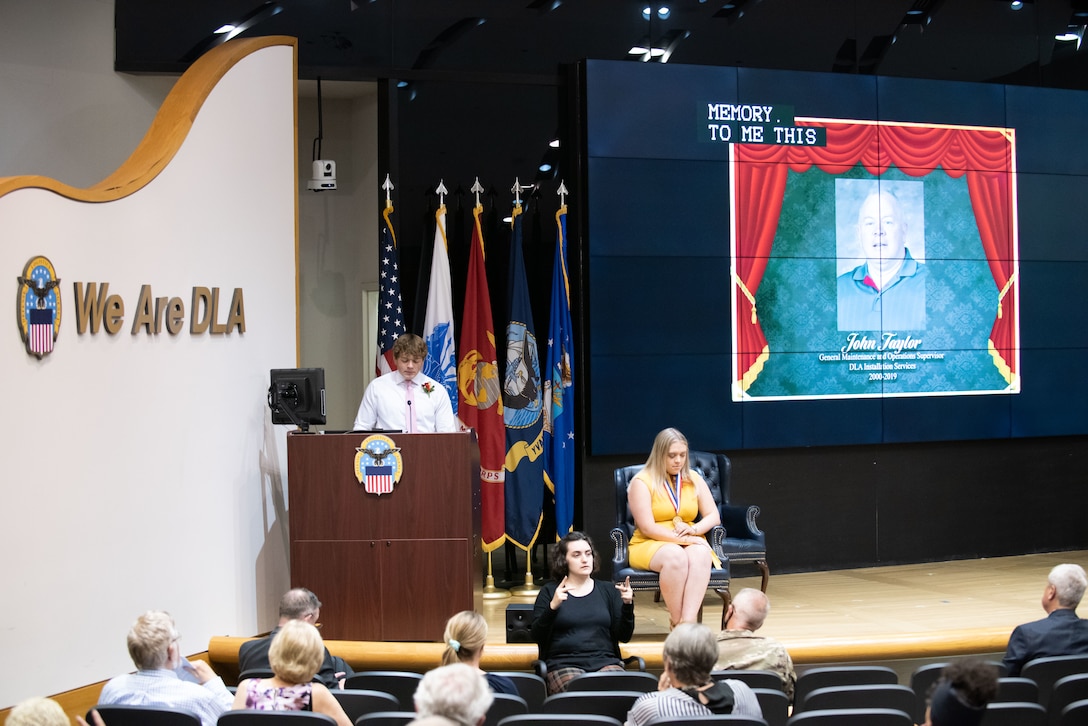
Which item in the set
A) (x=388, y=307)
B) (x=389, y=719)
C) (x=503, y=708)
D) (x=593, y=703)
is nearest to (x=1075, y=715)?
(x=593, y=703)

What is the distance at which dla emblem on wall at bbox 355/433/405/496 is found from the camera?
5.66 m

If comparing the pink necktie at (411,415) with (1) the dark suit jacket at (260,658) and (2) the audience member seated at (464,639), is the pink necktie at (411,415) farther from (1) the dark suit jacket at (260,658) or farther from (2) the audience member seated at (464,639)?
(2) the audience member seated at (464,639)

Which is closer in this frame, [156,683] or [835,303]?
[156,683]

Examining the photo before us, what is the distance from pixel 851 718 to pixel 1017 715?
20.4 inches

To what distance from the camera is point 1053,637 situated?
14.0ft

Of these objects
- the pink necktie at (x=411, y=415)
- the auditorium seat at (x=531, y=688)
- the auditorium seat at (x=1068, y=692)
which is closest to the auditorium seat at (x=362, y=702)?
the auditorium seat at (x=531, y=688)

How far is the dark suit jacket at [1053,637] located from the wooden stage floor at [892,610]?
56.0 inches

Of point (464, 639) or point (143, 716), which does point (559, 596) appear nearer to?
point (464, 639)

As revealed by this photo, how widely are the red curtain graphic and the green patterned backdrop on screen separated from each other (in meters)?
0.06

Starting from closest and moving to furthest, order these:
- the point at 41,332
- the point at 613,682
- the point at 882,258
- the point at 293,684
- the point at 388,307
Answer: the point at 293,684 < the point at 613,682 < the point at 41,332 < the point at 388,307 < the point at 882,258

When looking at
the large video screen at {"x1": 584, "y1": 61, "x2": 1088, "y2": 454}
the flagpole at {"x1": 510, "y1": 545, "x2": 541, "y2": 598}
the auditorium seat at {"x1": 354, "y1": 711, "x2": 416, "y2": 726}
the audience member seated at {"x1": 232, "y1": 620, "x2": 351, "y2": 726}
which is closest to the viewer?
the auditorium seat at {"x1": 354, "y1": 711, "x2": 416, "y2": 726}

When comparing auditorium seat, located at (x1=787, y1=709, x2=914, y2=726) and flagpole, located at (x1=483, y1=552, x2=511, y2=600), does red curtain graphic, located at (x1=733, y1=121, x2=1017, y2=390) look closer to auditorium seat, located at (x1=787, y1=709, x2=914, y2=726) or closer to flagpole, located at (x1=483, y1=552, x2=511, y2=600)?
flagpole, located at (x1=483, y1=552, x2=511, y2=600)

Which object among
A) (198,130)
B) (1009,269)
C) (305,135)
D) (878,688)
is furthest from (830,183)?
(878,688)

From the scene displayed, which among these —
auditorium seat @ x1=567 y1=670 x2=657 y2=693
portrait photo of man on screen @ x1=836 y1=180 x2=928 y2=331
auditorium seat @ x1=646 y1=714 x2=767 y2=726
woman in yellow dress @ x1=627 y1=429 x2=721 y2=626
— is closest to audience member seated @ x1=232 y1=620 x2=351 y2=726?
auditorium seat @ x1=567 y1=670 x2=657 y2=693
